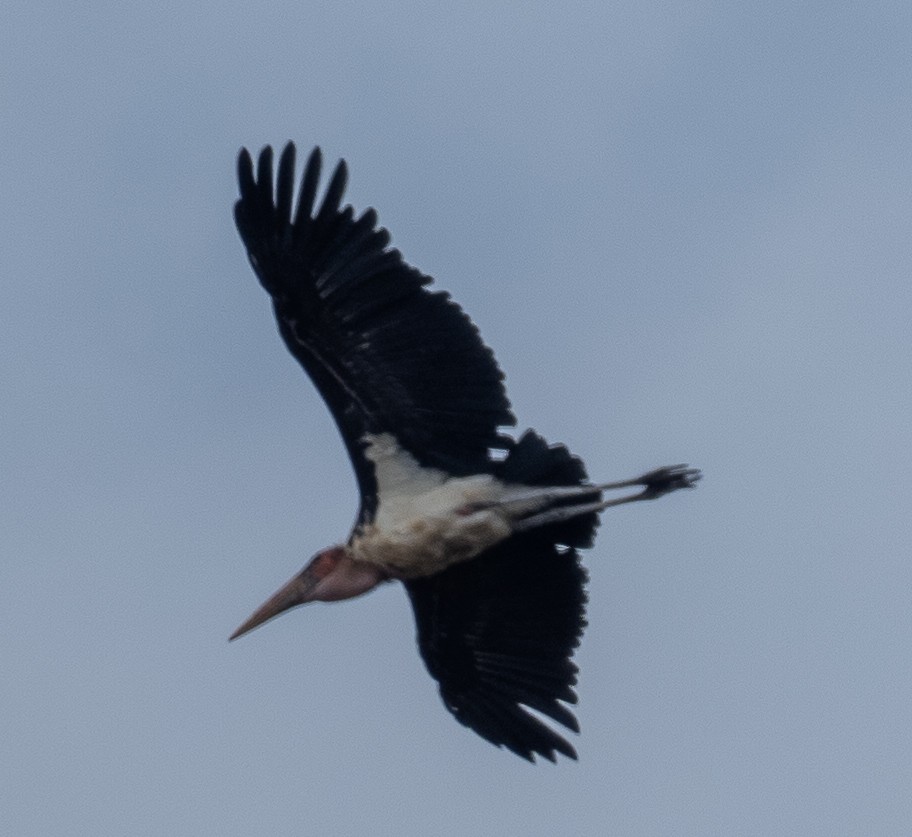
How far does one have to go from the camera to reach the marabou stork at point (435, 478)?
67.7 ft

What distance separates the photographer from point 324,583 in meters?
21.9

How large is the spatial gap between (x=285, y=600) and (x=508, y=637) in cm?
Result: 180

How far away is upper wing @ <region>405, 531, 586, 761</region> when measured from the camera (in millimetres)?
22047

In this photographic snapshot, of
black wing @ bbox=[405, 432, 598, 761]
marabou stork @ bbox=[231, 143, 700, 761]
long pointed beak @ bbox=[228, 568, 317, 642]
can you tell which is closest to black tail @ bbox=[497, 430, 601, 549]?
marabou stork @ bbox=[231, 143, 700, 761]

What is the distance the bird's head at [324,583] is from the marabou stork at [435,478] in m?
0.01

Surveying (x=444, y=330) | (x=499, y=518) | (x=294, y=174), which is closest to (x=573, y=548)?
(x=499, y=518)

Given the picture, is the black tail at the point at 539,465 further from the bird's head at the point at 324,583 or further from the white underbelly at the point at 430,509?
the bird's head at the point at 324,583

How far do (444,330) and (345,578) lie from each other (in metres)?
2.33

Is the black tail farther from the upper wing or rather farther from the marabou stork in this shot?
the upper wing

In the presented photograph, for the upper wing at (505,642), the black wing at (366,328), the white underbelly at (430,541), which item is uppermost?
the black wing at (366,328)

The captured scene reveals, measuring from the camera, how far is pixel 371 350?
68.6 feet

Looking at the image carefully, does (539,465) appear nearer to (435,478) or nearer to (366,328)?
(435,478)

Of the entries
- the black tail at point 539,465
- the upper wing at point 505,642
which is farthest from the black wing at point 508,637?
the black tail at point 539,465

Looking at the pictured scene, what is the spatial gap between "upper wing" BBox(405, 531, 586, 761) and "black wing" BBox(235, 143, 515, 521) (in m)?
1.31
